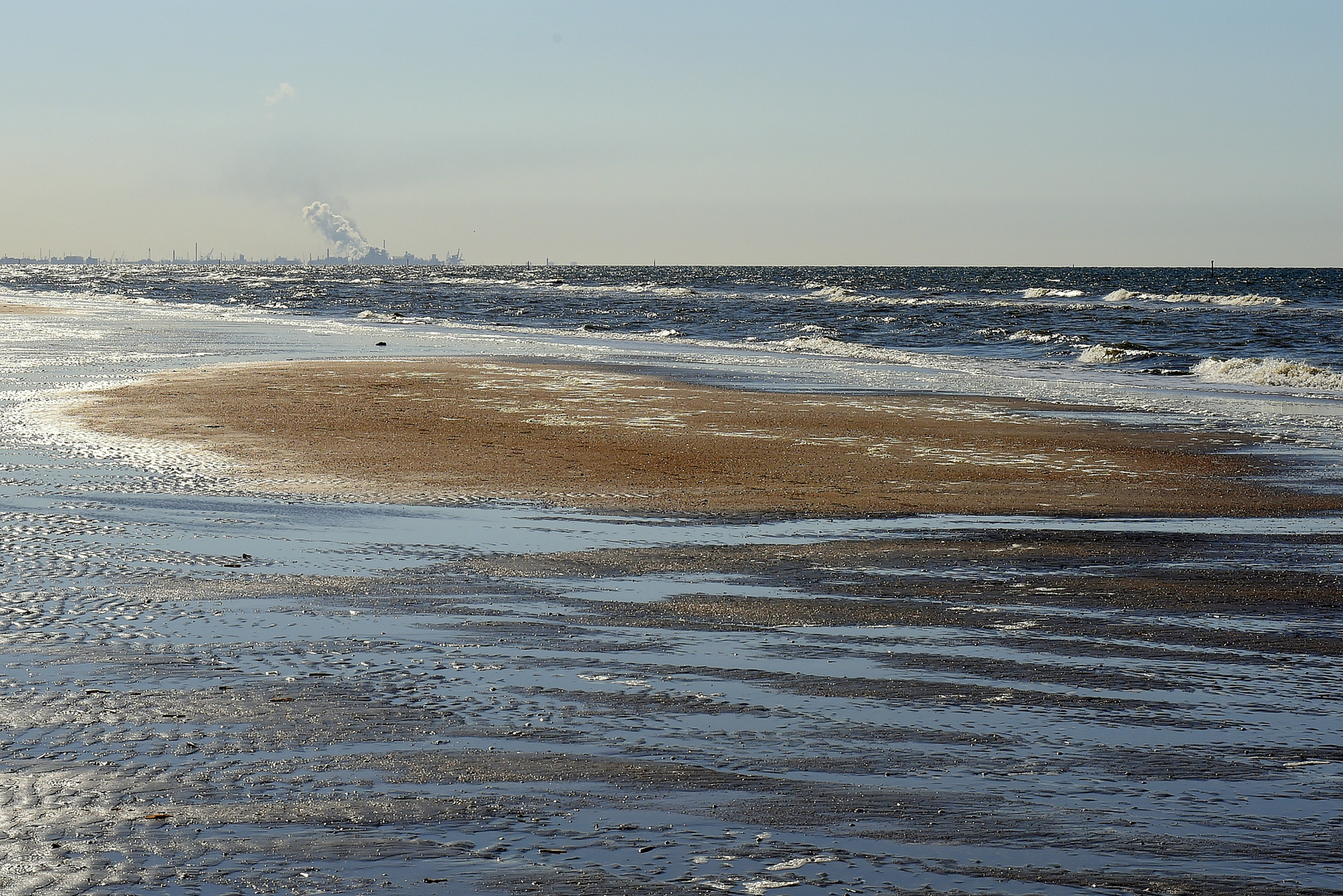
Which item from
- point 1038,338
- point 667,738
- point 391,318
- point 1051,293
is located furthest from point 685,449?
point 1051,293

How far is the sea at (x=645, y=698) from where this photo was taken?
357 centimetres

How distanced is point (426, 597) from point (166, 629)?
1344 mm

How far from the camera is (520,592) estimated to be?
678cm

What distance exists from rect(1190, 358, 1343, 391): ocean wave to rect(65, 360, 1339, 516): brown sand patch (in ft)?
31.6

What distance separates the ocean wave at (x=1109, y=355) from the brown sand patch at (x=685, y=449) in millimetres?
14306

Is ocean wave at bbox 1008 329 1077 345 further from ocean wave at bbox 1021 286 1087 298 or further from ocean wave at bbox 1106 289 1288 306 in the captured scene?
ocean wave at bbox 1021 286 1087 298

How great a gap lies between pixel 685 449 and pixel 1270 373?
740 inches

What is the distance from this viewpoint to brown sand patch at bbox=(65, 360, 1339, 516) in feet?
34.2

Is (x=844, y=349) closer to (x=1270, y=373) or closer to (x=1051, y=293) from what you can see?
(x=1270, y=373)

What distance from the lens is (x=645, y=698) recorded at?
496 centimetres

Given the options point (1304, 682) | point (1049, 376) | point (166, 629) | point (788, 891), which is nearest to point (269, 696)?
point (166, 629)

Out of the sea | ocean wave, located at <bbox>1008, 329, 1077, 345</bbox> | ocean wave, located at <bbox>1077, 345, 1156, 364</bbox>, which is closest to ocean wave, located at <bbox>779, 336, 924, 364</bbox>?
ocean wave, located at <bbox>1077, 345, 1156, 364</bbox>

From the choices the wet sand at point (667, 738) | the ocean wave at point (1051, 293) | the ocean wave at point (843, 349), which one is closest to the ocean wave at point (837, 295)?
the ocean wave at point (1051, 293)

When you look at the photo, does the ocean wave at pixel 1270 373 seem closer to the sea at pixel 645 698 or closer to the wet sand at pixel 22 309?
the sea at pixel 645 698
